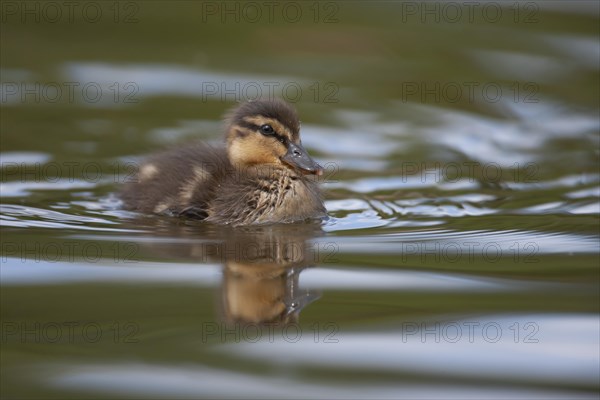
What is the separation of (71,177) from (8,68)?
7.66 feet

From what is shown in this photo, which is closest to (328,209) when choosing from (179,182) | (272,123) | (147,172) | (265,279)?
(272,123)

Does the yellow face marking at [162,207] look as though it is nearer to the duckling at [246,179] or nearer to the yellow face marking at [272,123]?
the duckling at [246,179]

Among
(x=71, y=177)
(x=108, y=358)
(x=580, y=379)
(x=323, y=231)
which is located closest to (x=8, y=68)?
(x=71, y=177)

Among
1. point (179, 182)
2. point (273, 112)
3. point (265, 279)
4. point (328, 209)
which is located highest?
point (273, 112)

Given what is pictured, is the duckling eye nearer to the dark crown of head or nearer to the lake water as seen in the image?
the dark crown of head

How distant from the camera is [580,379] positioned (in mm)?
3133

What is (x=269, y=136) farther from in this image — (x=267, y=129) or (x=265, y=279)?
(x=265, y=279)

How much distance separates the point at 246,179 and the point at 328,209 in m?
0.50

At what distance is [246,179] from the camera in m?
5.27

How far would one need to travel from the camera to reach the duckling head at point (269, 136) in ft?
17.3

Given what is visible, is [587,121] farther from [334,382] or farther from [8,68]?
[334,382]

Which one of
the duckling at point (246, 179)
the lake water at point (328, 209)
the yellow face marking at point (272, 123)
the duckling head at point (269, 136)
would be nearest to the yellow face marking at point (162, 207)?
the duckling at point (246, 179)

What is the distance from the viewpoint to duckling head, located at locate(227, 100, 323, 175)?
208 inches

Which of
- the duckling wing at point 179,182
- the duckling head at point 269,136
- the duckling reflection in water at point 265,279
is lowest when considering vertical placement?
the duckling reflection in water at point 265,279
